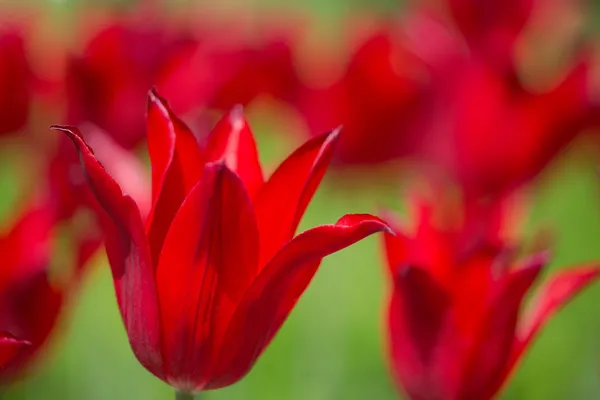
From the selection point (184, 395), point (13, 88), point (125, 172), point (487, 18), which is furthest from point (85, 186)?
point (487, 18)

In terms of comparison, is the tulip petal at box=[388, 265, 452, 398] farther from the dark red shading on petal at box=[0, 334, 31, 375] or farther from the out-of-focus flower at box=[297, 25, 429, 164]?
the out-of-focus flower at box=[297, 25, 429, 164]

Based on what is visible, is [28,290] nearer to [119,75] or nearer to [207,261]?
[207,261]

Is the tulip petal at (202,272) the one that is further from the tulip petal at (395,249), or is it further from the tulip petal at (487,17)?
the tulip petal at (487,17)

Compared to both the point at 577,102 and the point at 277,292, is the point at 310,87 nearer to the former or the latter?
the point at 577,102

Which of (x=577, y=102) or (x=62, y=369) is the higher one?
(x=577, y=102)

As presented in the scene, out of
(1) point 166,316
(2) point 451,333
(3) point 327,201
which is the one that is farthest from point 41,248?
(3) point 327,201

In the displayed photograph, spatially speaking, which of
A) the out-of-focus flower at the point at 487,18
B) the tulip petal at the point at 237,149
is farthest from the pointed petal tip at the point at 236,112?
the out-of-focus flower at the point at 487,18
